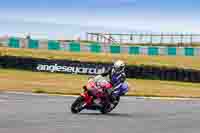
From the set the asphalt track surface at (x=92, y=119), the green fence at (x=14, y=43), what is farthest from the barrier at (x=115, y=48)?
the asphalt track surface at (x=92, y=119)

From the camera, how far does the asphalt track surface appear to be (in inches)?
561

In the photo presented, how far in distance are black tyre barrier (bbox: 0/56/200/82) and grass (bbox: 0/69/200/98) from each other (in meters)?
0.43

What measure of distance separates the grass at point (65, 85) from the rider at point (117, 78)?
1127 centimetres

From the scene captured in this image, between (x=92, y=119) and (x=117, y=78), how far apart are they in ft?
6.22

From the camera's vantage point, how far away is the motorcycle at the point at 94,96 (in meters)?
18.3

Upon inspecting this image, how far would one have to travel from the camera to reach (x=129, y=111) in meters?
20.6

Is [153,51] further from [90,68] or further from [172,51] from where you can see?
[90,68]

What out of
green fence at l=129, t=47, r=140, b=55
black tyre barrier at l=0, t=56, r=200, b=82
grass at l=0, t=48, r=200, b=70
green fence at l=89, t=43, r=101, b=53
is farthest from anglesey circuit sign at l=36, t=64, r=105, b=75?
green fence at l=89, t=43, r=101, b=53

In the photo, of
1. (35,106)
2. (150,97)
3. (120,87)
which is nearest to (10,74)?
(150,97)

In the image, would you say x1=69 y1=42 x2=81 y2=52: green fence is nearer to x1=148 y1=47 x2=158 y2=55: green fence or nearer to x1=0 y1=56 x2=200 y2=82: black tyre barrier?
x1=148 y1=47 x2=158 y2=55: green fence

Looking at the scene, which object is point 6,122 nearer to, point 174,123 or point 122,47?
point 174,123

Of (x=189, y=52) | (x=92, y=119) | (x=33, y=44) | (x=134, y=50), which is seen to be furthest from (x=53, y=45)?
(x=92, y=119)

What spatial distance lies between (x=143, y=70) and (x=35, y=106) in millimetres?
19649

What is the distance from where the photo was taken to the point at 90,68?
3972 cm
